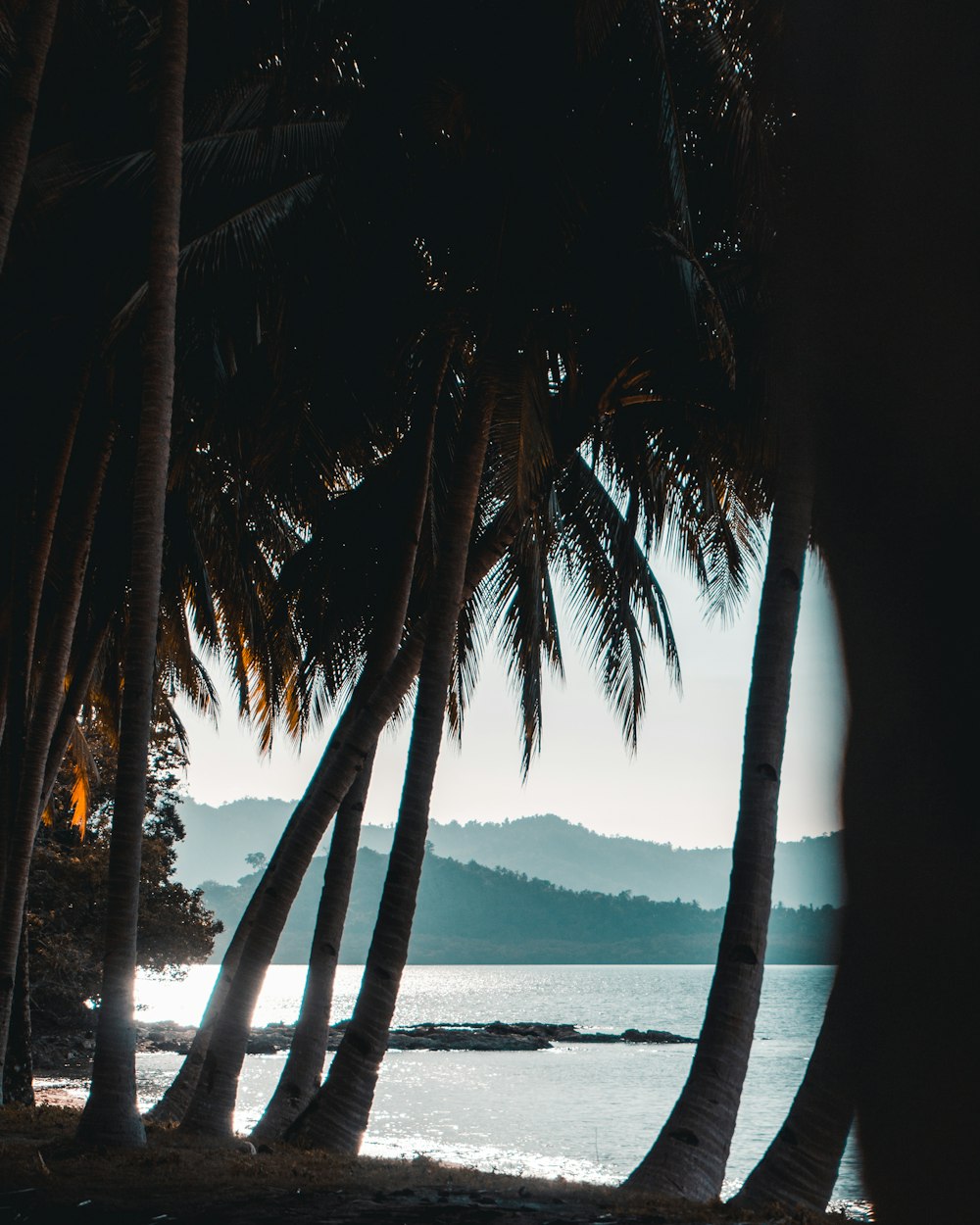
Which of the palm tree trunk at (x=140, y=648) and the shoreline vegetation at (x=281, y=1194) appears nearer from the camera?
the shoreline vegetation at (x=281, y=1194)

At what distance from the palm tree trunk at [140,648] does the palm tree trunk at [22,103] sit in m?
0.78

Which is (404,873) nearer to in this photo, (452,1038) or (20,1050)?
(20,1050)

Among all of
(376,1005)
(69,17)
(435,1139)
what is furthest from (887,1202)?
(435,1139)

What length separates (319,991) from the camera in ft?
35.4

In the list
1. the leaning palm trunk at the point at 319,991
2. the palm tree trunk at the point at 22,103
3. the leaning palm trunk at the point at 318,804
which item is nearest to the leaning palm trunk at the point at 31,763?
the leaning palm trunk at the point at 318,804

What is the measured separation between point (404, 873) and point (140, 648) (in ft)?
9.35

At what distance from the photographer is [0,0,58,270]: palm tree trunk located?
7.00 meters

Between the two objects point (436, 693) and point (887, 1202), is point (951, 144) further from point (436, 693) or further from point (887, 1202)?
point (436, 693)

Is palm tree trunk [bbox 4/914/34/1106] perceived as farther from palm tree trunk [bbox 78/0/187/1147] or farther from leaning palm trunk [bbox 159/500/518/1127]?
palm tree trunk [bbox 78/0/187/1147]

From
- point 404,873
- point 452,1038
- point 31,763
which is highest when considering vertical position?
point 31,763

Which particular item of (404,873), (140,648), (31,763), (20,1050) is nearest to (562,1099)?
(20,1050)

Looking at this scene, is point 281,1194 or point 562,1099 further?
point 562,1099

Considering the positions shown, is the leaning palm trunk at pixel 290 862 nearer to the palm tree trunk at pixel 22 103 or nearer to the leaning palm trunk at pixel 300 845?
the leaning palm trunk at pixel 300 845

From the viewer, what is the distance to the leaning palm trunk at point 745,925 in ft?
22.7
